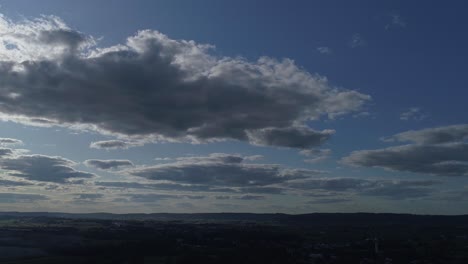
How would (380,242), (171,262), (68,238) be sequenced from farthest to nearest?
(380,242), (68,238), (171,262)

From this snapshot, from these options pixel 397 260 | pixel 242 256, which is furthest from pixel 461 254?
pixel 242 256

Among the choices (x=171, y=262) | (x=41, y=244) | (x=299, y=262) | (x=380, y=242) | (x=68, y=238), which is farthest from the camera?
(x=380, y=242)

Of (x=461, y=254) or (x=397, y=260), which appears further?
(x=461, y=254)

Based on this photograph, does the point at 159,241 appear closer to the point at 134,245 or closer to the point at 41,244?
the point at 134,245

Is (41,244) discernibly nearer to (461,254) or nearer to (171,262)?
(171,262)

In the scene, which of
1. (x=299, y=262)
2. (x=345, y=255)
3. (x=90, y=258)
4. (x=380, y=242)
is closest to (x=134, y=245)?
(x=90, y=258)

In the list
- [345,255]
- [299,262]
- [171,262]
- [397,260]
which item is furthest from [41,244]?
[397,260]

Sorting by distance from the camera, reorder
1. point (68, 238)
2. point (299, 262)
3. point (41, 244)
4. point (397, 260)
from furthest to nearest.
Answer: point (68, 238) < point (41, 244) < point (397, 260) < point (299, 262)

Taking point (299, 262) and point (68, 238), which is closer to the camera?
point (299, 262)

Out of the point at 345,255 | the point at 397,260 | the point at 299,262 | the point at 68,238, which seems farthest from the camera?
the point at 68,238
